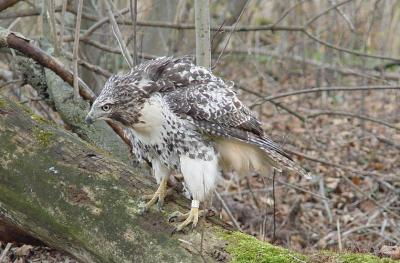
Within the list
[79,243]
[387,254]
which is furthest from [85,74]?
[387,254]

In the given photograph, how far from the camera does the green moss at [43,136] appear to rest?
146 inches

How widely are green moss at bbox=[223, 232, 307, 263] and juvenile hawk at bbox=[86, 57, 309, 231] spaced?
32cm

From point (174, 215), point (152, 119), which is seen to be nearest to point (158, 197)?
point (174, 215)

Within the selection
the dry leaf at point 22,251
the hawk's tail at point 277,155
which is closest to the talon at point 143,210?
the hawk's tail at point 277,155

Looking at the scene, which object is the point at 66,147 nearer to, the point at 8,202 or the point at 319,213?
the point at 8,202

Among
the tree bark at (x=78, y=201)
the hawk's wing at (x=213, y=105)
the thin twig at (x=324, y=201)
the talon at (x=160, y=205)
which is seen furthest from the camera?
the thin twig at (x=324, y=201)

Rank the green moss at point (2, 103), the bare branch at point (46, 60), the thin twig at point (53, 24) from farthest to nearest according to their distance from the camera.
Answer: the bare branch at point (46, 60), the thin twig at point (53, 24), the green moss at point (2, 103)

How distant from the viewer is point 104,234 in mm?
3365

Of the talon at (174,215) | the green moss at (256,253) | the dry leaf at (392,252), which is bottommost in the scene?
the dry leaf at (392,252)

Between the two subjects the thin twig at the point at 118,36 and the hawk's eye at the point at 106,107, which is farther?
the thin twig at the point at 118,36

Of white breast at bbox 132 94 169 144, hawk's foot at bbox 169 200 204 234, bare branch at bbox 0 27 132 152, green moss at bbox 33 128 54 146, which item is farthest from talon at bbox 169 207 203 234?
bare branch at bbox 0 27 132 152

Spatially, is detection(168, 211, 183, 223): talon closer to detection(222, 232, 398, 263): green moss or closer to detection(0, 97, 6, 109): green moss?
detection(222, 232, 398, 263): green moss

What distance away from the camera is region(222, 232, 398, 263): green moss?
3.20 m

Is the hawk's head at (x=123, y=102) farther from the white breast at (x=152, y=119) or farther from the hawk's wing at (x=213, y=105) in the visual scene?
the hawk's wing at (x=213, y=105)
